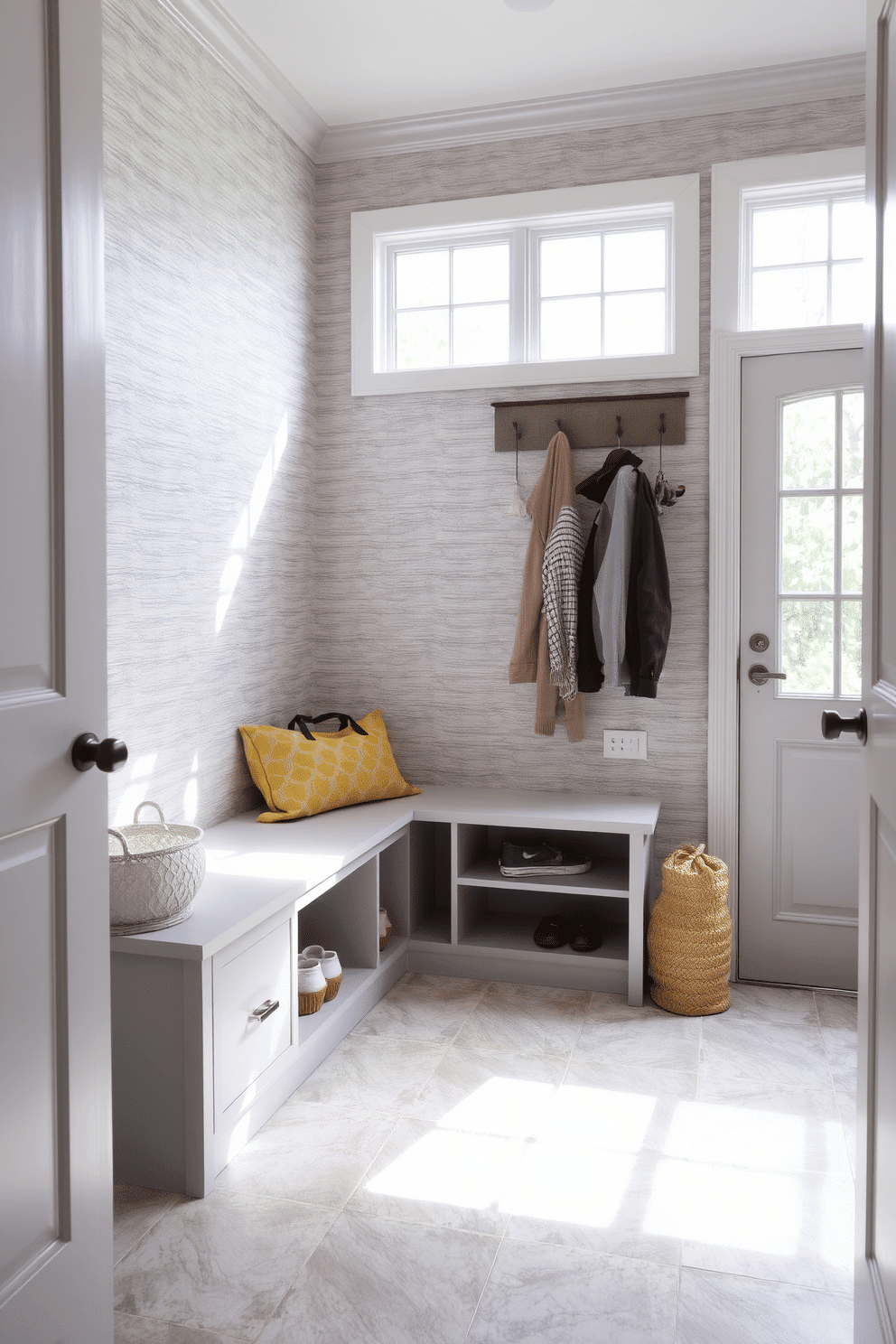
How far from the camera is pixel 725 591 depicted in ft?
10.2

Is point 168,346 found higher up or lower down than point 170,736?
higher up

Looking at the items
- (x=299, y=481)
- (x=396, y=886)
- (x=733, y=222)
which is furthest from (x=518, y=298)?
(x=396, y=886)

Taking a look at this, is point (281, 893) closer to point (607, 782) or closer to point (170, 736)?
point (170, 736)

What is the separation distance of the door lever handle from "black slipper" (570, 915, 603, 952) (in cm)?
93

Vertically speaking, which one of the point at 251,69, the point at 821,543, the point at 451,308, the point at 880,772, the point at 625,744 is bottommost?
the point at 625,744

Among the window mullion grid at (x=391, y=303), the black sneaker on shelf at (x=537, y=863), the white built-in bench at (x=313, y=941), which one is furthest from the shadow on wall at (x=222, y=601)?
the black sneaker on shelf at (x=537, y=863)

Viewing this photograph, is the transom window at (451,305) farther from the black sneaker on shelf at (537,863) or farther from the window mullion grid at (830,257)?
the black sneaker on shelf at (537,863)

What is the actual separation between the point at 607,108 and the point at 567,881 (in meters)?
2.48

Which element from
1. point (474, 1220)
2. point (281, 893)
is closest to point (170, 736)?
point (281, 893)

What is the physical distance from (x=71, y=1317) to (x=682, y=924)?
6.29 feet

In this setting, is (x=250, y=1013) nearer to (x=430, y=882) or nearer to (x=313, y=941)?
(x=313, y=941)

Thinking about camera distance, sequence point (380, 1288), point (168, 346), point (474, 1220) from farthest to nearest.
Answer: point (168, 346), point (474, 1220), point (380, 1288)

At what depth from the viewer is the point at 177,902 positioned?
1.98m

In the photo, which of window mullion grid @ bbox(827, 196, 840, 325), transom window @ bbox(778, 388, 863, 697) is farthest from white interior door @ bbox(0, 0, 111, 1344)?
window mullion grid @ bbox(827, 196, 840, 325)
